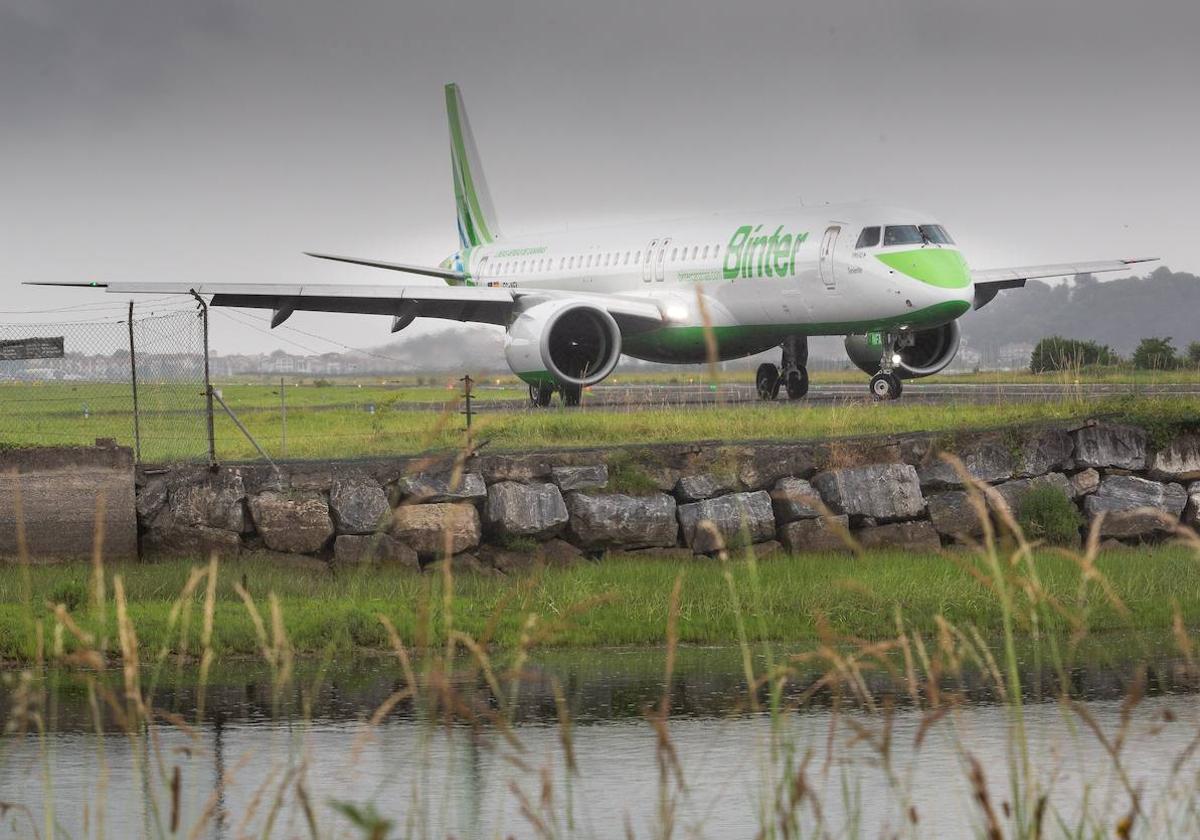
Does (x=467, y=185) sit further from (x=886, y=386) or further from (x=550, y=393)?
(x=886, y=386)

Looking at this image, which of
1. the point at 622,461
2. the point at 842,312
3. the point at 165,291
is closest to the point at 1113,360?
the point at 842,312

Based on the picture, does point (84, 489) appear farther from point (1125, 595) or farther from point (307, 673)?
point (1125, 595)

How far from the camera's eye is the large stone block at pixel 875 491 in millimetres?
16062

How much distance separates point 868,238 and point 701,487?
11.8 m

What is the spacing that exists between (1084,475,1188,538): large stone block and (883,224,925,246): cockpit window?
986cm

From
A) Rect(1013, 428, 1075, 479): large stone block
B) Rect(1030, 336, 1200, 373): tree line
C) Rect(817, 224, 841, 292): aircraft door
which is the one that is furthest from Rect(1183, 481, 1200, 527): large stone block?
Rect(1030, 336, 1200, 373): tree line

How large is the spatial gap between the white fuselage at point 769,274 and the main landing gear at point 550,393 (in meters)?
2.28

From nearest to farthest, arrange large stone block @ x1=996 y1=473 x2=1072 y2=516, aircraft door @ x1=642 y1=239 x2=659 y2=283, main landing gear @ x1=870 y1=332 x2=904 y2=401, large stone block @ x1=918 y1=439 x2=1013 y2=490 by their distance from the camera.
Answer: large stone block @ x1=996 y1=473 x2=1072 y2=516
large stone block @ x1=918 y1=439 x2=1013 y2=490
main landing gear @ x1=870 y1=332 x2=904 y2=401
aircraft door @ x1=642 y1=239 x2=659 y2=283

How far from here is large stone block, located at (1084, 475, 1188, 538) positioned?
54.8ft

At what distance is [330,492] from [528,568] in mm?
1762

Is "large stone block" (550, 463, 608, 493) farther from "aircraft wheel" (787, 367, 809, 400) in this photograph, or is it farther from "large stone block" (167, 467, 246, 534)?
"aircraft wheel" (787, 367, 809, 400)

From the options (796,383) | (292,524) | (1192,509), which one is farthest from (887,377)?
(292,524)

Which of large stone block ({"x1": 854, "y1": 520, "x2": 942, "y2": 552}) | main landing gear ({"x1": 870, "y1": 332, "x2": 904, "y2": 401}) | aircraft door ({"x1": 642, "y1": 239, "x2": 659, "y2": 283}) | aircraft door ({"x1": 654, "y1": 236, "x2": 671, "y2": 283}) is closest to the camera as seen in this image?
large stone block ({"x1": 854, "y1": 520, "x2": 942, "y2": 552})

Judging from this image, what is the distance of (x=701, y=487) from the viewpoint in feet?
52.2
